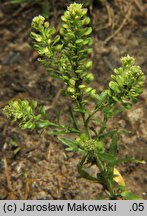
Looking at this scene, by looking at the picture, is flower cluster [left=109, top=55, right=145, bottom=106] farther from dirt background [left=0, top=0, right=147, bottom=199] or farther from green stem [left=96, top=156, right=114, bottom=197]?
dirt background [left=0, top=0, right=147, bottom=199]

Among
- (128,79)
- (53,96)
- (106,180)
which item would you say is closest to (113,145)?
(106,180)

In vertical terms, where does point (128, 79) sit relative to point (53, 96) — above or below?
below

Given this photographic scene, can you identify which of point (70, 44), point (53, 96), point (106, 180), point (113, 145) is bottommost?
point (106, 180)

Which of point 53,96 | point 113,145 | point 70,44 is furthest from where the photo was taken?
point 53,96

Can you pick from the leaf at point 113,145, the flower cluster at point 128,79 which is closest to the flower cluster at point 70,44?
the flower cluster at point 128,79

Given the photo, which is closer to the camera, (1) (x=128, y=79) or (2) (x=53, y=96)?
(1) (x=128, y=79)

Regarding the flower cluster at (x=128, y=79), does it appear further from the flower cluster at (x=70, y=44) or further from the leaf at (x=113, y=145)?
the leaf at (x=113, y=145)

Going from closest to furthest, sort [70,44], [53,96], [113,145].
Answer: [70,44], [113,145], [53,96]

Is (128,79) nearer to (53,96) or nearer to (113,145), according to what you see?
(113,145)

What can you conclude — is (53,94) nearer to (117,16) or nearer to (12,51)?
(12,51)
